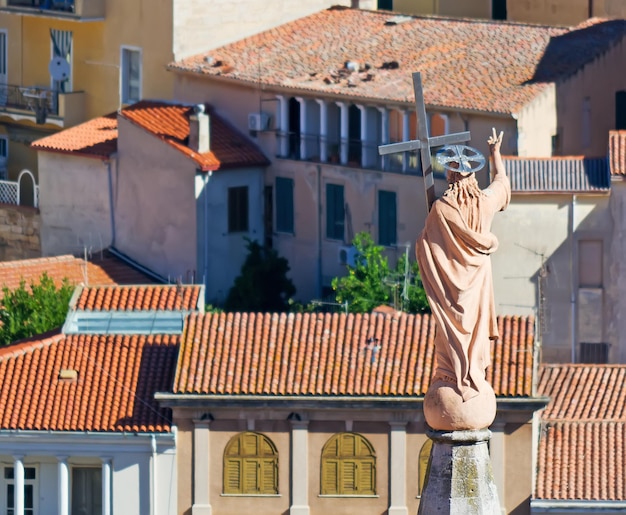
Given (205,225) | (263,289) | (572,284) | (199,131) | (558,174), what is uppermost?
(199,131)

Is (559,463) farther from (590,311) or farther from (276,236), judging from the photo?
(276,236)

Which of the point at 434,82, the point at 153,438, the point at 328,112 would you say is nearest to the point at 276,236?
the point at 328,112

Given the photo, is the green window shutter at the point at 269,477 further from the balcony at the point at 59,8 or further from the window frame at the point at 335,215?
the balcony at the point at 59,8

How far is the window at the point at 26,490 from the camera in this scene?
2178 inches

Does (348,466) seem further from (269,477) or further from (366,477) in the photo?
(269,477)

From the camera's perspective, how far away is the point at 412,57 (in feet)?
218

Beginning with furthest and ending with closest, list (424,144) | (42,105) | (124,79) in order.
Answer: (42,105), (124,79), (424,144)

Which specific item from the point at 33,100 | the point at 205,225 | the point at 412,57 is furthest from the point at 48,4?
the point at 412,57

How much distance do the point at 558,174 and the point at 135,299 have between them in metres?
9.94

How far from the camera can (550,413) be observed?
54031 mm

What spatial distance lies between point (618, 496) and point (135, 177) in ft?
71.8

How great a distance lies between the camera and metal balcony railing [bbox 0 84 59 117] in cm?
7831

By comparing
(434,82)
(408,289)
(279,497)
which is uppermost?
(434,82)

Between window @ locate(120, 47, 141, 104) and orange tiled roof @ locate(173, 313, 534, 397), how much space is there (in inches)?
829
